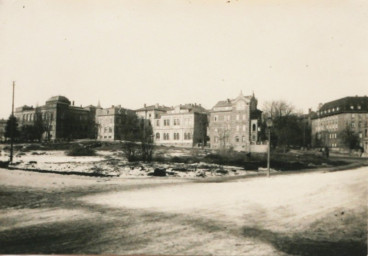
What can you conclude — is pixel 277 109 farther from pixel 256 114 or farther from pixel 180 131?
pixel 180 131

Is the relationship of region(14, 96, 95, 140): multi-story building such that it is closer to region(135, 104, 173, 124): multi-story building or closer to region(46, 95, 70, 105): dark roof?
region(46, 95, 70, 105): dark roof

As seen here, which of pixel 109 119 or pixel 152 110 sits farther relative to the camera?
pixel 152 110

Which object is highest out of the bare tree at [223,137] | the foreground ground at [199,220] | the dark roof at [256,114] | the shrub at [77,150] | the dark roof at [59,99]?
the dark roof at [59,99]

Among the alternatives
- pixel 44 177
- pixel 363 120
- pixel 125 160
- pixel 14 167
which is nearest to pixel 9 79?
pixel 14 167

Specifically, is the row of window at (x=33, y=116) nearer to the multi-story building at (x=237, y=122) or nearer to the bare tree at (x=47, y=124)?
the bare tree at (x=47, y=124)

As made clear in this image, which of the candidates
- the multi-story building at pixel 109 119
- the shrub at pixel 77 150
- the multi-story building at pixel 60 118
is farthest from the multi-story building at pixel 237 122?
the shrub at pixel 77 150

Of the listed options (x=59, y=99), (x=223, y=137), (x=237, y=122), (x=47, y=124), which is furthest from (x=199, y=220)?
(x=223, y=137)
